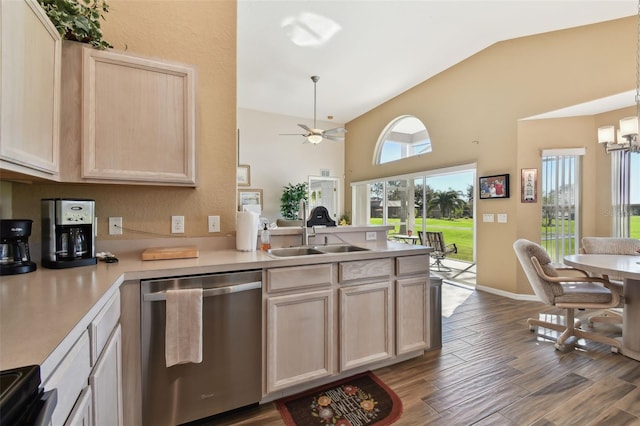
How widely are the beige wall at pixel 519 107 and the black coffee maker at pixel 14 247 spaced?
513 centimetres

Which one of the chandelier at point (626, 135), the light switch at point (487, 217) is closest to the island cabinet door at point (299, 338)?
the chandelier at point (626, 135)

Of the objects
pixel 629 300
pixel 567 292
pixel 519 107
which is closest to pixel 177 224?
pixel 567 292

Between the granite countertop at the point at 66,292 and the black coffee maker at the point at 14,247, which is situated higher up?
the black coffee maker at the point at 14,247

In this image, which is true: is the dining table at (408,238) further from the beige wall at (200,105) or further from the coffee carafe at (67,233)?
the coffee carafe at (67,233)

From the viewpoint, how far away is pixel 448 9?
340 cm

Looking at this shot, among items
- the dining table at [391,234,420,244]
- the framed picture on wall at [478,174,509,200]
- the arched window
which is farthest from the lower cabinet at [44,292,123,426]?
the arched window

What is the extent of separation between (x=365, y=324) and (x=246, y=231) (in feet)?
3.68

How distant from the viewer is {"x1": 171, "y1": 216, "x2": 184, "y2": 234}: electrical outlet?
82.8 inches

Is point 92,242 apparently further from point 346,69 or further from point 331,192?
point 331,192

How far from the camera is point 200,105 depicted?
2.17 meters

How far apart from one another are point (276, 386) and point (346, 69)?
16.2 ft

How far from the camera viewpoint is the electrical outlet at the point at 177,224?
2.10 m

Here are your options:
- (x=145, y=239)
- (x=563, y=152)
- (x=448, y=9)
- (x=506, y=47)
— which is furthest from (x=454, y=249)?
(x=145, y=239)

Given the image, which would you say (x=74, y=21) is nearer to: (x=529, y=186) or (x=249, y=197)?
(x=529, y=186)
